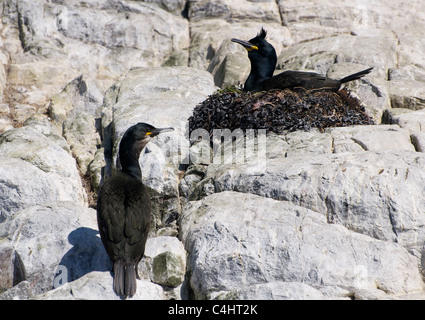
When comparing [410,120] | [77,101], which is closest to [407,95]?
[410,120]

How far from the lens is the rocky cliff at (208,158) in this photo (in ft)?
19.9

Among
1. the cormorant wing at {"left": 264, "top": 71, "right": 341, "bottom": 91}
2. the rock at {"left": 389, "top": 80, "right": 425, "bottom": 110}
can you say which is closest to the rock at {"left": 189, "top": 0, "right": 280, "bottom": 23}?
the rock at {"left": 389, "top": 80, "right": 425, "bottom": 110}

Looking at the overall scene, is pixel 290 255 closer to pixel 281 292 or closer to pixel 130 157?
pixel 281 292

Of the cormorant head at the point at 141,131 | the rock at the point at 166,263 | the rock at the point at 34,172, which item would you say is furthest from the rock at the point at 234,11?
the rock at the point at 166,263

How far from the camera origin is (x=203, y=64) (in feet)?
44.7

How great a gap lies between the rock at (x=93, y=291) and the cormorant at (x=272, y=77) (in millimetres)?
4864

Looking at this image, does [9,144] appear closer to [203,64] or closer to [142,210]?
[142,210]

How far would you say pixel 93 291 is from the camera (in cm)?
529

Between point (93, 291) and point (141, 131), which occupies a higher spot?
point (141, 131)

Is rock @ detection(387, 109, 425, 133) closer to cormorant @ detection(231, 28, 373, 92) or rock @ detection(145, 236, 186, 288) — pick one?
cormorant @ detection(231, 28, 373, 92)

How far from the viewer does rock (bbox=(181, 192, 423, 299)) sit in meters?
5.86

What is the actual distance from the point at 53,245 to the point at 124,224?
126 centimetres

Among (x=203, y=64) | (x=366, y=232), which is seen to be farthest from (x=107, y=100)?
(x=366, y=232)

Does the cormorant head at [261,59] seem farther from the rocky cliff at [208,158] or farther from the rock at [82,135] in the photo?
the rock at [82,135]
